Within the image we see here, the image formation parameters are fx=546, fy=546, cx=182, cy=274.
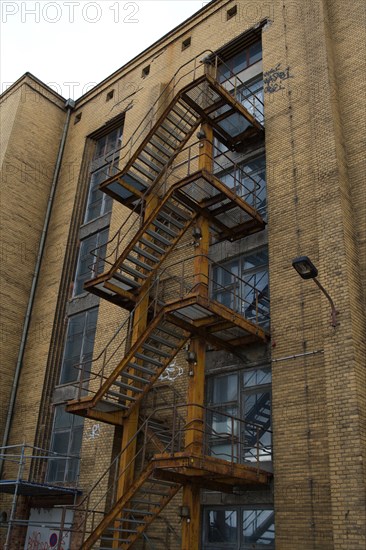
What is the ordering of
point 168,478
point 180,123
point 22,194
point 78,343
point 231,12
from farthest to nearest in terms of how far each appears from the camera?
point 22,194 → point 231,12 → point 78,343 → point 180,123 → point 168,478

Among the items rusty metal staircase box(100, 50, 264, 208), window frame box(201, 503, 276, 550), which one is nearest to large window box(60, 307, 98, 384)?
rusty metal staircase box(100, 50, 264, 208)

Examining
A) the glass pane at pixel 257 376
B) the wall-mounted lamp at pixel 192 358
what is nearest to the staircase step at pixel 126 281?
the wall-mounted lamp at pixel 192 358

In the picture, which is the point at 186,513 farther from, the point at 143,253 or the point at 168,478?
the point at 143,253

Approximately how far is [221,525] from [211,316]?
4325 millimetres

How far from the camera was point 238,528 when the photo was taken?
11.0 m

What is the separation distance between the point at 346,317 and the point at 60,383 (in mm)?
10494

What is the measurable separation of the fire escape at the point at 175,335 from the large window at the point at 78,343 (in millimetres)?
1026

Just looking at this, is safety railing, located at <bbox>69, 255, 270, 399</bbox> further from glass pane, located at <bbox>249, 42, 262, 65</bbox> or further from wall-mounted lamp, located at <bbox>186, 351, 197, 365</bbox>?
glass pane, located at <bbox>249, 42, 262, 65</bbox>

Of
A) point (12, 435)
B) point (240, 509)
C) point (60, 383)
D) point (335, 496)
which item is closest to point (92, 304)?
point (60, 383)

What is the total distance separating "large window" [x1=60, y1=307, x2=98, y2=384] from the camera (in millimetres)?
17422

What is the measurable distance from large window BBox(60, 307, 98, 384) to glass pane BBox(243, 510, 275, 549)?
784 cm

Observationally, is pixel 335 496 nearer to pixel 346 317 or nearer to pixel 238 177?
pixel 346 317

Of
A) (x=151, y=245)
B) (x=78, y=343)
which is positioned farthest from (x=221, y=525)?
(x=78, y=343)

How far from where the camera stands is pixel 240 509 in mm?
11102
